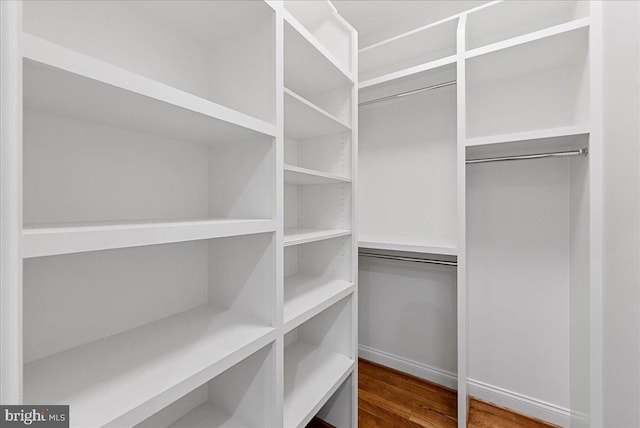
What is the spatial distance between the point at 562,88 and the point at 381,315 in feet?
6.11

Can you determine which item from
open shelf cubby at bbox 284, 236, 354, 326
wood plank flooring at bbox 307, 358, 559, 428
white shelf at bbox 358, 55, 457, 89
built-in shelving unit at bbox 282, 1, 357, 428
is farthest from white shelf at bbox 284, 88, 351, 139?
wood plank flooring at bbox 307, 358, 559, 428

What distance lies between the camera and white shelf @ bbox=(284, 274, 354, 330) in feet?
3.70

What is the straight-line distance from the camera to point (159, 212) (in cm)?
98

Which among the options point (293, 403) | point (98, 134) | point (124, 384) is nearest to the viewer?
point (124, 384)

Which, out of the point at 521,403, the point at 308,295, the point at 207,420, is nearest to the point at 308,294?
the point at 308,295

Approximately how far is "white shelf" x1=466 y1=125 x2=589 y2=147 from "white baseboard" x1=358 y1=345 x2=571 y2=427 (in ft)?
5.08

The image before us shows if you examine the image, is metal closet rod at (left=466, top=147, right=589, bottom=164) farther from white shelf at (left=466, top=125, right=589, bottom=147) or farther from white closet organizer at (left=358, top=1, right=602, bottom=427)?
white shelf at (left=466, top=125, right=589, bottom=147)

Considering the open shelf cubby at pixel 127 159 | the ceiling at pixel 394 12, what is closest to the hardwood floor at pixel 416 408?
the open shelf cubby at pixel 127 159

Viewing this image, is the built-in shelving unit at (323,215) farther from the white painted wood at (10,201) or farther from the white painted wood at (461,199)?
the white painted wood at (10,201)

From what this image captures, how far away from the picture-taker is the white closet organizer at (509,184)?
131cm

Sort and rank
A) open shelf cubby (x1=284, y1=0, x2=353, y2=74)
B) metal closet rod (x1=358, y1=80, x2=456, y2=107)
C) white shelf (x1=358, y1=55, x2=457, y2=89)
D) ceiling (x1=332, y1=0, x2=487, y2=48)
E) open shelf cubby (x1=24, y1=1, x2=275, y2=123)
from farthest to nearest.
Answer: ceiling (x1=332, y1=0, x2=487, y2=48) → metal closet rod (x1=358, y1=80, x2=456, y2=107) → white shelf (x1=358, y1=55, x2=457, y2=89) → open shelf cubby (x1=284, y1=0, x2=353, y2=74) → open shelf cubby (x1=24, y1=1, x2=275, y2=123)

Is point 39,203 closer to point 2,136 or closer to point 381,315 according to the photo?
point 2,136

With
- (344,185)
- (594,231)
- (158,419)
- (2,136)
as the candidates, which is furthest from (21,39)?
(594,231)

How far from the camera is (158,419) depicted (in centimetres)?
97
